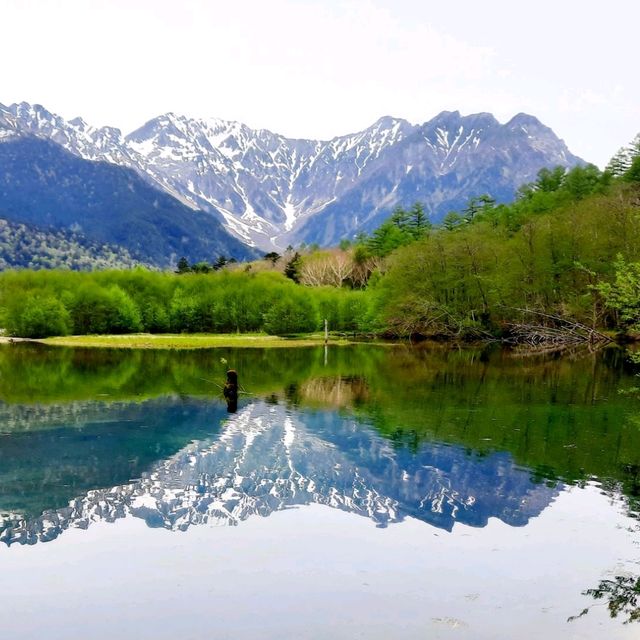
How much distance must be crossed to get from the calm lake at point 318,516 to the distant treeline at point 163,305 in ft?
313

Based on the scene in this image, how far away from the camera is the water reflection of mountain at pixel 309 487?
2433 cm

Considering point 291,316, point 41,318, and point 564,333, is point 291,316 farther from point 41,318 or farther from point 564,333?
point 564,333

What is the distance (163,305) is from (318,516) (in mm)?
137773

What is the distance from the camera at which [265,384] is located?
61.2 meters

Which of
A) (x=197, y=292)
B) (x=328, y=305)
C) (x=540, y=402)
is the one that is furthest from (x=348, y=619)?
(x=197, y=292)

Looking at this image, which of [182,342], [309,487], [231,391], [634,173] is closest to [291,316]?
[182,342]

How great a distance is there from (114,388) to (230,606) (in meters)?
42.7

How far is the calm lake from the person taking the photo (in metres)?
16.9

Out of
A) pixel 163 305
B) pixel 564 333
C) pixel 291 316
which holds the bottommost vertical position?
pixel 163 305

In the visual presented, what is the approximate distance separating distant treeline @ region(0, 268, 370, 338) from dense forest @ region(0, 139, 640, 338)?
24 cm

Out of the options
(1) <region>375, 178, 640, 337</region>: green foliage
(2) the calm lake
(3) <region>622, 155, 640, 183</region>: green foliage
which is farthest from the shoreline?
(3) <region>622, 155, 640, 183</region>: green foliage

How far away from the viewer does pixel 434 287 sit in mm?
122812

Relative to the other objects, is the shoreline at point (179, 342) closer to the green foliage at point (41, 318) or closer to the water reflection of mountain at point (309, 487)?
the green foliage at point (41, 318)

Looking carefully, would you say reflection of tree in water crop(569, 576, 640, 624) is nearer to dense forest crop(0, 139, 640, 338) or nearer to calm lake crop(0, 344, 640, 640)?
calm lake crop(0, 344, 640, 640)
